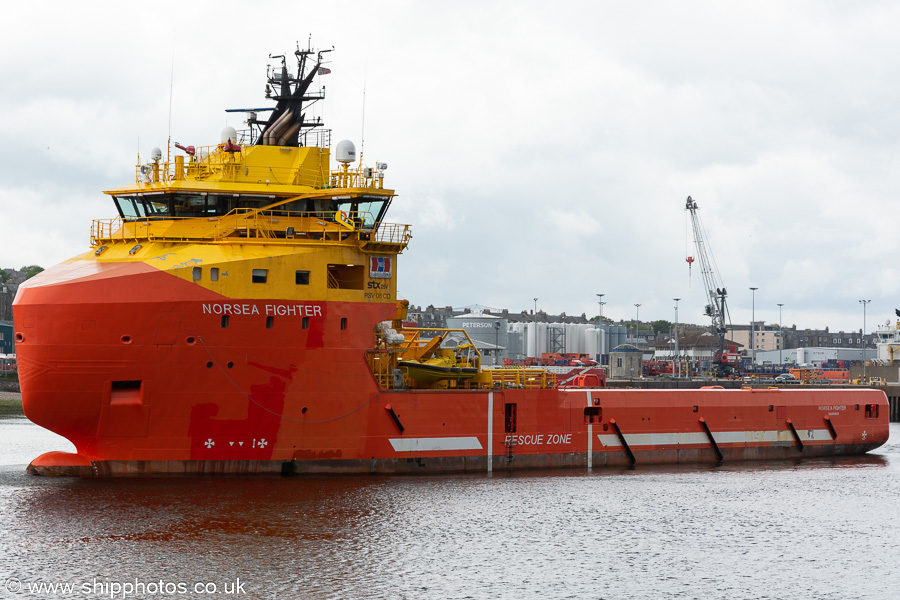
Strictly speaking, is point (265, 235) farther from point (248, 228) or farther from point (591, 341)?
point (591, 341)

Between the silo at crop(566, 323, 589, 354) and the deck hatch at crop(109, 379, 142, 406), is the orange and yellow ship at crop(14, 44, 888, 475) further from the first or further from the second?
the silo at crop(566, 323, 589, 354)

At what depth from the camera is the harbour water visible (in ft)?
59.2

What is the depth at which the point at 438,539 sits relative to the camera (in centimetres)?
2114

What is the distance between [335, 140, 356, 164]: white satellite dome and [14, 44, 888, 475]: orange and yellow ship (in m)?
0.03

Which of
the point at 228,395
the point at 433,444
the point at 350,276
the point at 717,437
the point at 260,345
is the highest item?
the point at 350,276

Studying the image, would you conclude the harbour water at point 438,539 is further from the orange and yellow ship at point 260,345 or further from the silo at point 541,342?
the silo at point 541,342

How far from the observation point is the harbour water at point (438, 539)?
1803 cm

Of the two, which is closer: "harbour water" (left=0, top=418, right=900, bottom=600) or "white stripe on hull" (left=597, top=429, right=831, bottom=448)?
"harbour water" (left=0, top=418, right=900, bottom=600)

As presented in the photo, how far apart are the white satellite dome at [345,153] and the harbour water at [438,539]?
845cm

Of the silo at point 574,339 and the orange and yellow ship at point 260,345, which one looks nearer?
the orange and yellow ship at point 260,345

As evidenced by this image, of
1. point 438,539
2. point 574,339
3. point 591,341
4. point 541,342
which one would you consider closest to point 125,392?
point 438,539

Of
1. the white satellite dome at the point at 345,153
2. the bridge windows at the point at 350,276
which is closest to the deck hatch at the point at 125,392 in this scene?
the bridge windows at the point at 350,276

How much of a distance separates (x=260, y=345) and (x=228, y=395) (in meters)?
1.45

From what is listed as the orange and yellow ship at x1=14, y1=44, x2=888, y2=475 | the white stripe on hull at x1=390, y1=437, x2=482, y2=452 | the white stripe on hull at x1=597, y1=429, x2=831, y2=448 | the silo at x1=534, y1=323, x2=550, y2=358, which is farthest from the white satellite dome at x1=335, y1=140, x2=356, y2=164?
the silo at x1=534, y1=323, x2=550, y2=358
